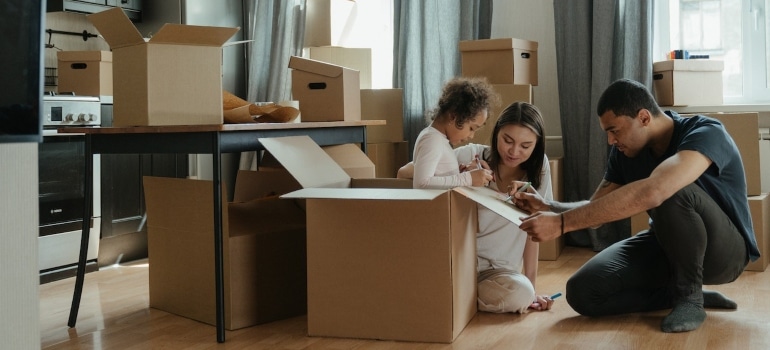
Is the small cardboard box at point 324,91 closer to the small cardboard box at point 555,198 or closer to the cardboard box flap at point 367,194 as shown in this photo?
the cardboard box flap at point 367,194

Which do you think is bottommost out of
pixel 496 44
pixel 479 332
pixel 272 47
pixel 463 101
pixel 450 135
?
pixel 479 332

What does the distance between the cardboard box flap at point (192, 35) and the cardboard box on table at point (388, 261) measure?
1.56 feet

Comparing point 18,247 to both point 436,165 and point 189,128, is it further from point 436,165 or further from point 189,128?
point 436,165

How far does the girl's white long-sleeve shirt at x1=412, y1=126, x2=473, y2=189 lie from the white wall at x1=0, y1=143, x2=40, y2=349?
4.86 feet

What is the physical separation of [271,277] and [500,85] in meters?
1.70

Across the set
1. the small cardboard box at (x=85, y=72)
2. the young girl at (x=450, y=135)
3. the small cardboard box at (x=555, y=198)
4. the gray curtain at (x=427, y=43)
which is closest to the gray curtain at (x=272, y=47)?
the gray curtain at (x=427, y=43)

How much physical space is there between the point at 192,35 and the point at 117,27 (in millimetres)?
231

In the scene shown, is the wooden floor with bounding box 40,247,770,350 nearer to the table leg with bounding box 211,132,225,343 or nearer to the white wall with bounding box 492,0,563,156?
the table leg with bounding box 211,132,225,343

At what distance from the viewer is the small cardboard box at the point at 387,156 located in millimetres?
4156

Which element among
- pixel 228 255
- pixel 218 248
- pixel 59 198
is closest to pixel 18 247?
pixel 218 248

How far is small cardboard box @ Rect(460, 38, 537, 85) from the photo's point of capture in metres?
3.87

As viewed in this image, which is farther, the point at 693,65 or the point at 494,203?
the point at 693,65

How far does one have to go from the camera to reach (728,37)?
160 inches

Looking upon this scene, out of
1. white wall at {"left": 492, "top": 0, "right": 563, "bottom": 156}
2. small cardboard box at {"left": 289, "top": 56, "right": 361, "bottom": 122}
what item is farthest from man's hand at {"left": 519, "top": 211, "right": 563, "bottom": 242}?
white wall at {"left": 492, "top": 0, "right": 563, "bottom": 156}
